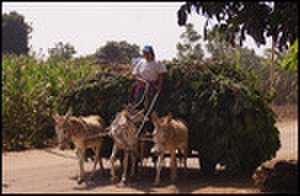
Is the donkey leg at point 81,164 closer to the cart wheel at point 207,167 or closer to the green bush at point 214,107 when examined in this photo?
the green bush at point 214,107

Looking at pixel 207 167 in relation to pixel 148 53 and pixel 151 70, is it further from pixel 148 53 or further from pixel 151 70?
pixel 148 53

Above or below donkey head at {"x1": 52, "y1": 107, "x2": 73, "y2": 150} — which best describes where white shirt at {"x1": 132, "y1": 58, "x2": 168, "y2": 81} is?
above

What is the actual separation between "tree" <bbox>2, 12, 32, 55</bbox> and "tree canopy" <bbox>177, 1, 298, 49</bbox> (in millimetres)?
34065

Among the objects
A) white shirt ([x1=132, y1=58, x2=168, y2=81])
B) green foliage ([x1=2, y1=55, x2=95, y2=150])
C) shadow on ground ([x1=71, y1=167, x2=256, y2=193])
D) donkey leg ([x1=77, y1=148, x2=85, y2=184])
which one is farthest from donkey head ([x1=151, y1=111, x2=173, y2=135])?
green foliage ([x1=2, y1=55, x2=95, y2=150])

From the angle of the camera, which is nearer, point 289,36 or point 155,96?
point 289,36

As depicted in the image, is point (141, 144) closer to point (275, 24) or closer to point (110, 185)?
point (110, 185)

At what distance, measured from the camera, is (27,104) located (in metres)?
15.1

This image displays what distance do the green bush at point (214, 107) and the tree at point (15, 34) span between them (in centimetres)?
3130

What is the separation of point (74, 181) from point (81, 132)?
124cm

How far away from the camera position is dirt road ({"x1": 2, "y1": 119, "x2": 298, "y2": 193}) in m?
8.38

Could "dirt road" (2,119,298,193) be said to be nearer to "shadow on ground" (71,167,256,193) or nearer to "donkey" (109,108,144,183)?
"shadow on ground" (71,167,256,193)

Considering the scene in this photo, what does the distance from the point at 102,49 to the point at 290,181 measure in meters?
33.9

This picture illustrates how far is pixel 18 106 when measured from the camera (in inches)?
590

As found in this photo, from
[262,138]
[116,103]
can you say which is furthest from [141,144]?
[262,138]
